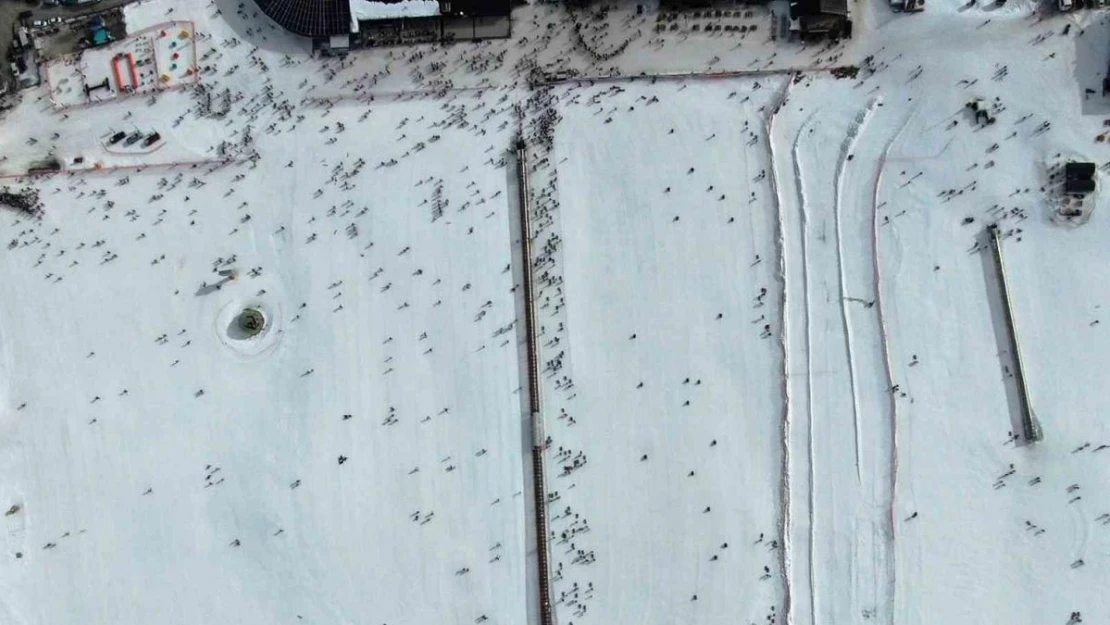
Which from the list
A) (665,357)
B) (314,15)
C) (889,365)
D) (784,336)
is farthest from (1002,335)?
(314,15)

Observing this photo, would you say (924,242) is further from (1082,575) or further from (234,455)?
(234,455)

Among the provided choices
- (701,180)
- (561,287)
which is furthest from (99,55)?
(701,180)

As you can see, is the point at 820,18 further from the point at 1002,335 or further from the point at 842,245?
the point at 1002,335

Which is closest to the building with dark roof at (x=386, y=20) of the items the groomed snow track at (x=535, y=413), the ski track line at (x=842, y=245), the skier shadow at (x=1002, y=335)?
the groomed snow track at (x=535, y=413)

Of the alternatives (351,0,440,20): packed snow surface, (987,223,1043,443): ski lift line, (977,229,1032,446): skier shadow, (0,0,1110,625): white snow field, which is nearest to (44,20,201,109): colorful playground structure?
(0,0,1110,625): white snow field

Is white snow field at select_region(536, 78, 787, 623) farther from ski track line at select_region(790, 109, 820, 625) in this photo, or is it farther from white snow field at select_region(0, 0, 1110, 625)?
ski track line at select_region(790, 109, 820, 625)

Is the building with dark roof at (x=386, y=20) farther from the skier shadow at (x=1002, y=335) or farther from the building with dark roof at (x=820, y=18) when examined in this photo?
the skier shadow at (x=1002, y=335)
